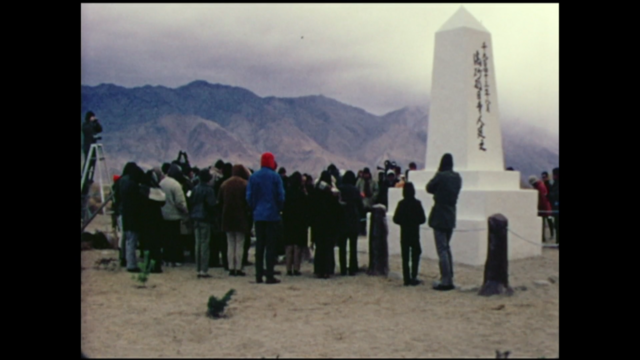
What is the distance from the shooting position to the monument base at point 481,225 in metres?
9.68

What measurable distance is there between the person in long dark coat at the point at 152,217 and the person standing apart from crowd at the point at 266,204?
5.07 feet

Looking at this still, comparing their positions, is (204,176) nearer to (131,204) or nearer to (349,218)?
(131,204)

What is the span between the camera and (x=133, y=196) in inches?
329

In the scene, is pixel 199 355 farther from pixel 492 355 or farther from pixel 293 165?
pixel 293 165

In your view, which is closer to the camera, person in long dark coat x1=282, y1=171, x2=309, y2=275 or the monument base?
person in long dark coat x1=282, y1=171, x2=309, y2=275

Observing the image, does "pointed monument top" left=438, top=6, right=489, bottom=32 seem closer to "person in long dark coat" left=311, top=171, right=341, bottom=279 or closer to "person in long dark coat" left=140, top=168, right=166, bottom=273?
"person in long dark coat" left=311, top=171, right=341, bottom=279

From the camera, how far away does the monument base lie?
9.68 m

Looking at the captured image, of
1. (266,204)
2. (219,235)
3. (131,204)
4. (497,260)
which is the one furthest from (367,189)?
(497,260)

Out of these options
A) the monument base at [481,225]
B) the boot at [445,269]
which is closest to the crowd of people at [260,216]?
the boot at [445,269]

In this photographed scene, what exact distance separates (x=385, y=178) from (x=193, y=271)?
17.1ft

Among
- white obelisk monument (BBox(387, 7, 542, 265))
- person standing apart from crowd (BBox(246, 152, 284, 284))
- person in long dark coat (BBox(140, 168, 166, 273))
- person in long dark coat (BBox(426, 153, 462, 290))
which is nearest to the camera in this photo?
person in long dark coat (BBox(426, 153, 462, 290))

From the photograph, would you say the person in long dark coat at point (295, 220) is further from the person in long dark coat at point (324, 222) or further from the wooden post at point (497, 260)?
the wooden post at point (497, 260)

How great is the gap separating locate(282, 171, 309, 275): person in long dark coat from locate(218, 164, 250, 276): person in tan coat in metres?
0.60

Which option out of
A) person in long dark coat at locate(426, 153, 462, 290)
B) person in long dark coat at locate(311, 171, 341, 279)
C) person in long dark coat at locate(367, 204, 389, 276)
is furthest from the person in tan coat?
person in long dark coat at locate(426, 153, 462, 290)
